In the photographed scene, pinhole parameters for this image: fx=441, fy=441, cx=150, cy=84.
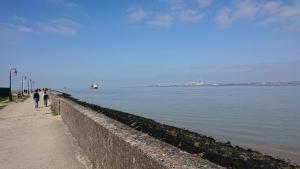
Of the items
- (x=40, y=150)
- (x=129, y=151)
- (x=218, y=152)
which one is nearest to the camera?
(x=129, y=151)

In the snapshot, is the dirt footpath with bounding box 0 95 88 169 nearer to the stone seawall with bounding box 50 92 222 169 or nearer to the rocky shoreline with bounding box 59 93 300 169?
the stone seawall with bounding box 50 92 222 169

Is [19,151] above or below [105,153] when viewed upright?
below

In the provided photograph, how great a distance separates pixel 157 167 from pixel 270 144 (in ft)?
51.3

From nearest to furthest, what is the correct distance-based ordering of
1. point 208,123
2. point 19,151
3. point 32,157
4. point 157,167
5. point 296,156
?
1. point 157,167
2. point 32,157
3. point 19,151
4. point 296,156
5. point 208,123

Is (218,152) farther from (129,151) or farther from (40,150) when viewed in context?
(129,151)

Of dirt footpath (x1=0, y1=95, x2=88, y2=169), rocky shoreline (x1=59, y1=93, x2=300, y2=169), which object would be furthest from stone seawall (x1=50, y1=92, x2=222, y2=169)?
rocky shoreline (x1=59, y1=93, x2=300, y2=169)

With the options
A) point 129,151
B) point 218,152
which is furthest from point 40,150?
point 129,151

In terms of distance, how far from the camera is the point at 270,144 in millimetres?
19188

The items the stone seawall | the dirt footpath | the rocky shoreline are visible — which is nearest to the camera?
the stone seawall

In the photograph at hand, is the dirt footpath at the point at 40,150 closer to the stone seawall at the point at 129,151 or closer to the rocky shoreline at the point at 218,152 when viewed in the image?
the stone seawall at the point at 129,151

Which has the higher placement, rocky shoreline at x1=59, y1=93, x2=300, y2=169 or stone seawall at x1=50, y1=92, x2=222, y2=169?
stone seawall at x1=50, y1=92, x2=222, y2=169

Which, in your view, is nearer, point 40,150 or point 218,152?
point 40,150

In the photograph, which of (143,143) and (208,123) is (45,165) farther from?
(208,123)

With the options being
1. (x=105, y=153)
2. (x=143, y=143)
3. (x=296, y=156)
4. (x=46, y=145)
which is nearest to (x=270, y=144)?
(x=296, y=156)
